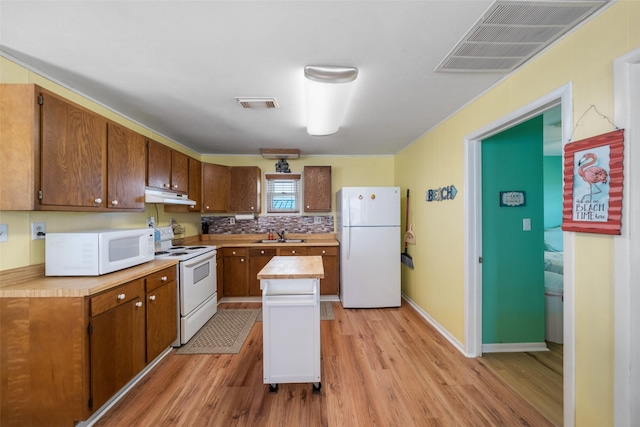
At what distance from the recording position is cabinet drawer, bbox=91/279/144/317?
1582 millimetres

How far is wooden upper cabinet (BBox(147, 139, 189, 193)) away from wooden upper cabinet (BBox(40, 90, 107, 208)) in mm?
646

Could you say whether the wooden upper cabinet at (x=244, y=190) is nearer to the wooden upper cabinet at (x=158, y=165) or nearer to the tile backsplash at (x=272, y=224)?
the tile backsplash at (x=272, y=224)

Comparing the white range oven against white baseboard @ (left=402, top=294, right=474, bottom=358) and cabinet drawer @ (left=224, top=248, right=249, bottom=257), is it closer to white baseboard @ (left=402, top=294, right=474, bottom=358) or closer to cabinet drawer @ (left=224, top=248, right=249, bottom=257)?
cabinet drawer @ (left=224, top=248, right=249, bottom=257)

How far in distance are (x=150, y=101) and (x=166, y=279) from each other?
5.45 feet

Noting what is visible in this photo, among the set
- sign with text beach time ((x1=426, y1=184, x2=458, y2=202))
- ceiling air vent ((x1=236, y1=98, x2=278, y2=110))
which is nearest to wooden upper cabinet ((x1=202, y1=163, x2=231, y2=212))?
ceiling air vent ((x1=236, y1=98, x2=278, y2=110))

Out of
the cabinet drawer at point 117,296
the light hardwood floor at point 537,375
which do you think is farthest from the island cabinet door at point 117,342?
the light hardwood floor at point 537,375

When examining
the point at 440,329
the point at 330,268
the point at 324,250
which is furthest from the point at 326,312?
the point at 440,329

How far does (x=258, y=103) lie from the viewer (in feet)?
7.50

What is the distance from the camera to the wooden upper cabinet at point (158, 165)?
103 inches

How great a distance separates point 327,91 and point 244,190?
2604 millimetres

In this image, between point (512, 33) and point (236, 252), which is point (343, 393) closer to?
point (236, 252)

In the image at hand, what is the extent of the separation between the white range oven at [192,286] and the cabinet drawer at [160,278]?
12cm

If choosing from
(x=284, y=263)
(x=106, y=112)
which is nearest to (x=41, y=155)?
(x=106, y=112)

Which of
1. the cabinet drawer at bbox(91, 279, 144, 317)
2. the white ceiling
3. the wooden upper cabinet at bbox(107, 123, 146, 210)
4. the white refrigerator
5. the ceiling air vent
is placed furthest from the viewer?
the white refrigerator
